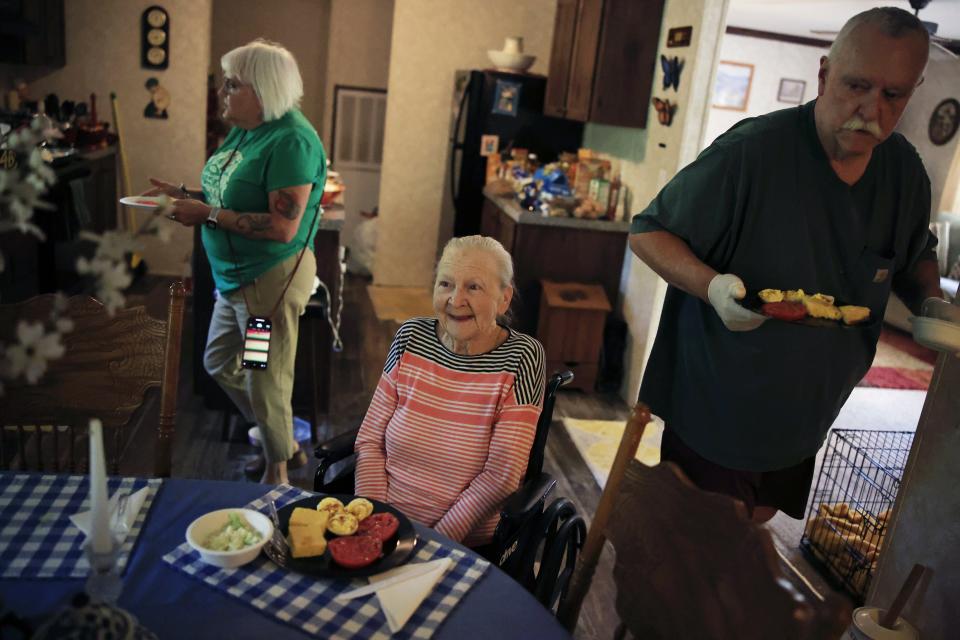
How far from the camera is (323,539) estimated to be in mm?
1345

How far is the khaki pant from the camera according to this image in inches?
108

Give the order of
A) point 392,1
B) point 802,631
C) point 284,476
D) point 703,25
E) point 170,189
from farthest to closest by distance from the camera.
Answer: point 392,1
point 703,25
point 284,476
point 170,189
point 802,631

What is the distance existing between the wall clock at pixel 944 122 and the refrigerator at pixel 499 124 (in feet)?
11.7

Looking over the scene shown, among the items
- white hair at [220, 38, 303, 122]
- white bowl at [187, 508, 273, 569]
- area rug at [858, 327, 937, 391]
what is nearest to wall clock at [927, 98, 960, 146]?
area rug at [858, 327, 937, 391]

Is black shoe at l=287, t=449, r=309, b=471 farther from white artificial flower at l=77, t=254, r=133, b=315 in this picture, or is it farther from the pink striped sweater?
white artificial flower at l=77, t=254, r=133, b=315

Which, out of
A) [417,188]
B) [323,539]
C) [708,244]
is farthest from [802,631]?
[417,188]

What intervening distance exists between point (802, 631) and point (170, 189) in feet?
7.79

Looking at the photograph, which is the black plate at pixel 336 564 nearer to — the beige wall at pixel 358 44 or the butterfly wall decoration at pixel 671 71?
the butterfly wall decoration at pixel 671 71

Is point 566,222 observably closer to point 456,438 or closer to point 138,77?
point 456,438

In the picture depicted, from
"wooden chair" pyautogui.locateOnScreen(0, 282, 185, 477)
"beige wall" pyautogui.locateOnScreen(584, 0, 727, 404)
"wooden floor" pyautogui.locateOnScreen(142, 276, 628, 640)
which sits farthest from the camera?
"beige wall" pyautogui.locateOnScreen(584, 0, 727, 404)

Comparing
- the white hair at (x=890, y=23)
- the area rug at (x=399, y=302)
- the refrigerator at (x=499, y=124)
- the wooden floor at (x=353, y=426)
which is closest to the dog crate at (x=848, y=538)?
the wooden floor at (x=353, y=426)

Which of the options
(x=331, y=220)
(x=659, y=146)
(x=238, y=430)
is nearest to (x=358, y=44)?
(x=659, y=146)

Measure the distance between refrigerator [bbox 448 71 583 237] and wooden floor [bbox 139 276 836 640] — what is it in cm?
143

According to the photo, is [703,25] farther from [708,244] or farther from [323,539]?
[323,539]
